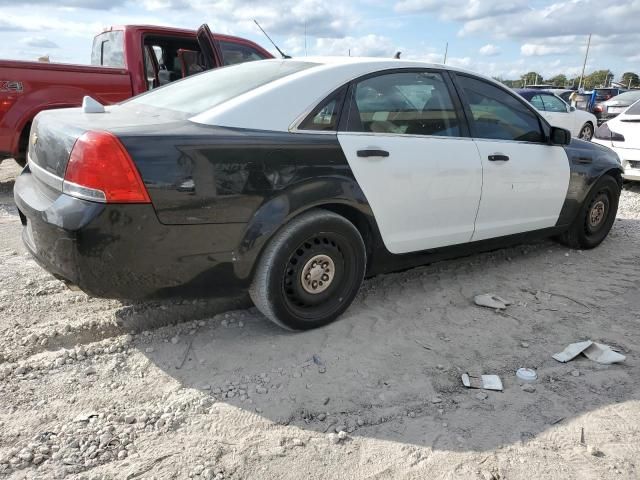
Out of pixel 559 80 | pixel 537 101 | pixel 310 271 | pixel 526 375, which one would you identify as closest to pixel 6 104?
pixel 310 271

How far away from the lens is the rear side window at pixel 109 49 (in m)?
6.53

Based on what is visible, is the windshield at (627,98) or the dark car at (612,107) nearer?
the dark car at (612,107)

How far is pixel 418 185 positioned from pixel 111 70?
439 cm

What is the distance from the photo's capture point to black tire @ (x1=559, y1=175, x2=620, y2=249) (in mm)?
4902

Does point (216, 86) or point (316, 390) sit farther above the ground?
point (216, 86)

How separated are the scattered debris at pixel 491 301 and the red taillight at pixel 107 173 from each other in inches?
95.0

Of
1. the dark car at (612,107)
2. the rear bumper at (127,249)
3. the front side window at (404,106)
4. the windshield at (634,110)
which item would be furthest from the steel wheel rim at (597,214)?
the dark car at (612,107)

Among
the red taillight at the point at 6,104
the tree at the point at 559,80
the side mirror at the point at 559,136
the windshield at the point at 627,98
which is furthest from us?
→ the tree at the point at 559,80

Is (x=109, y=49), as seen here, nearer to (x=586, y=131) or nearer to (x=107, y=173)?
(x=107, y=173)

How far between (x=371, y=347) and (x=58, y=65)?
15.7 feet

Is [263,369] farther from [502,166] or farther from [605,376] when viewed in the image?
[502,166]

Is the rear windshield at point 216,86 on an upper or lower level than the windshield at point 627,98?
lower

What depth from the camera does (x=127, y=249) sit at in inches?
99.0

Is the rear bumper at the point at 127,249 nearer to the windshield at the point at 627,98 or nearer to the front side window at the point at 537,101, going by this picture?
the front side window at the point at 537,101
